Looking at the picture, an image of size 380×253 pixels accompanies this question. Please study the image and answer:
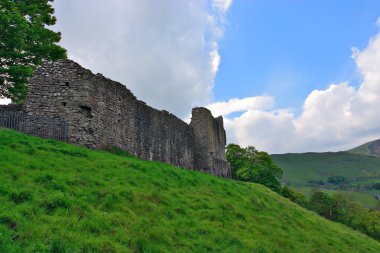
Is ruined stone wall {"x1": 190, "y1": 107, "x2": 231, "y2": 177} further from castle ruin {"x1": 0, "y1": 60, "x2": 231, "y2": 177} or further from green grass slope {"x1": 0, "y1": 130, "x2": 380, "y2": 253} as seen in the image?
green grass slope {"x1": 0, "y1": 130, "x2": 380, "y2": 253}

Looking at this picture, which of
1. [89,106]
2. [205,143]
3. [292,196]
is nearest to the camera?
[89,106]

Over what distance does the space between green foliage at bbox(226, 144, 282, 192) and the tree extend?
110 feet

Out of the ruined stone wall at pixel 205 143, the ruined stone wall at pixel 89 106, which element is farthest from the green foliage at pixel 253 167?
the ruined stone wall at pixel 89 106

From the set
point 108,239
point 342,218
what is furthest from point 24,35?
point 342,218

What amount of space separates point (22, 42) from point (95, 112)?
747 centimetres

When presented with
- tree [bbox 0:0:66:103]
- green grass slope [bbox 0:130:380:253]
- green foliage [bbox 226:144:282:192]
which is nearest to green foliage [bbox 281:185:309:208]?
green foliage [bbox 226:144:282:192]

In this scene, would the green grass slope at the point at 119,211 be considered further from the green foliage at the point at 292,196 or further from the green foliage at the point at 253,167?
the green foliage at the point at 292,196

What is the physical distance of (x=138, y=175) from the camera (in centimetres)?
1430

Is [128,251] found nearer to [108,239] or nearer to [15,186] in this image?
[108,239]

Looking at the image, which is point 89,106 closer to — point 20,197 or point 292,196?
point 20,197

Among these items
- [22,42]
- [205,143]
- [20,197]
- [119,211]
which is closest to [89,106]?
[22,42]

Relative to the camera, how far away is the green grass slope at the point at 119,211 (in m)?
7.74

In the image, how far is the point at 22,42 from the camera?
71.7ft

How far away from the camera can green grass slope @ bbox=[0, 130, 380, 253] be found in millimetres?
7742
